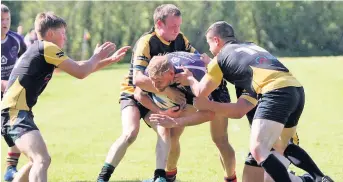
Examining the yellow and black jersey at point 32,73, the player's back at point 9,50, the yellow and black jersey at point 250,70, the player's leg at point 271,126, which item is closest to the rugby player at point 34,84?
the yellow and black jersey at point 32,73

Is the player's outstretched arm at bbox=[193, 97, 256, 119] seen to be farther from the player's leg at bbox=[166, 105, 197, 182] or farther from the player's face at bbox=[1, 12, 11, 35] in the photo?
the player's face at bbox=[1, 12, 11, 35]

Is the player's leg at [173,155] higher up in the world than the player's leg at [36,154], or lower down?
lower down

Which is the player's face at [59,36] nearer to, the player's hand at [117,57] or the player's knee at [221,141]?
the player's hand at [117,57]

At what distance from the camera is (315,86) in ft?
71.3

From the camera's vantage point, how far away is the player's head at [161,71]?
23.5 feet

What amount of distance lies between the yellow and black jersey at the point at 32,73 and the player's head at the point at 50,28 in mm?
137

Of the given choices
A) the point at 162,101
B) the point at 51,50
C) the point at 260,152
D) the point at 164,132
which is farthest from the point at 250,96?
the point at 51,50

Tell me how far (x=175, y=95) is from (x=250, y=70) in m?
1.20

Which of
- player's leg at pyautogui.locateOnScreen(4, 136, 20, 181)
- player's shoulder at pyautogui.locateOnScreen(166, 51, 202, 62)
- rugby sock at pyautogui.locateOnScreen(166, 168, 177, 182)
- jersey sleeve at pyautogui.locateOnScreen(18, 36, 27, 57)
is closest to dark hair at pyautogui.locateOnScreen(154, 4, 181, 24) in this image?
player's shoulder at pyautogui.locateOnScreen(166, 51, 202, 62)

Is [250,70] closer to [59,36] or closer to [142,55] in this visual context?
[142,55]

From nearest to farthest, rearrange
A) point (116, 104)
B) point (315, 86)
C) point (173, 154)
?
point (173, 154), point (116, 104), point (315, 86)

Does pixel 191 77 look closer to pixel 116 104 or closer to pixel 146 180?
pixel 146 180

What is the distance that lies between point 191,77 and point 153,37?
1.16 metres

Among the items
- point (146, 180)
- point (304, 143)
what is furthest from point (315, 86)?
point (146, 180)
